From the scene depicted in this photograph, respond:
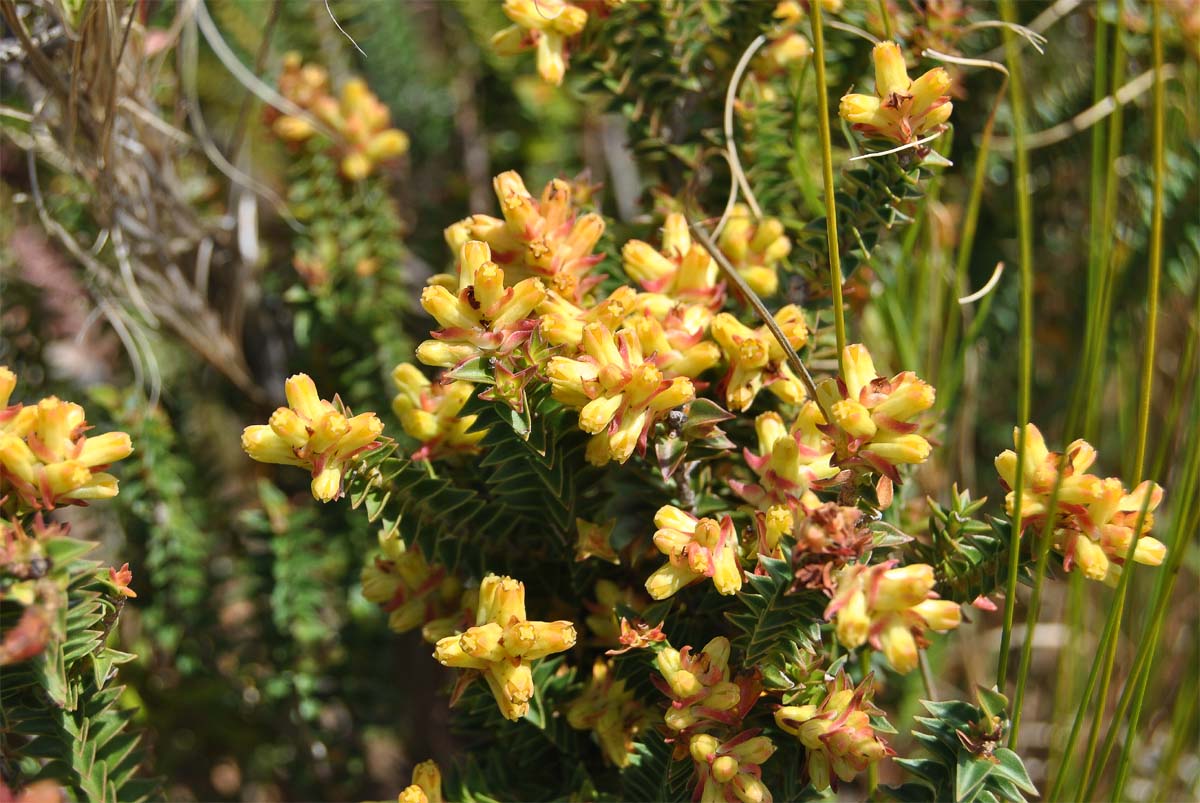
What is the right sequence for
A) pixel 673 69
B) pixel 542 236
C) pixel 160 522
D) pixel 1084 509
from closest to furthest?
pixel 1084 509, pixel 542 236, pixel 673 69, pixel 160 522

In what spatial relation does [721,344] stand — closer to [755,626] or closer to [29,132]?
[755,626]

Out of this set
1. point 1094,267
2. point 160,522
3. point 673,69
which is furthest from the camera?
point 160,522

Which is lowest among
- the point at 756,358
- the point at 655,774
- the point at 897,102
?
the point at 655,774

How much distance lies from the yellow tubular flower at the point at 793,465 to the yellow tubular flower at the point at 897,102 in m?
0.25

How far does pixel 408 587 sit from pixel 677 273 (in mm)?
405

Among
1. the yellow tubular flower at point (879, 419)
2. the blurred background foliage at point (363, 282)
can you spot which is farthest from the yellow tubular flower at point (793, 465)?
the blurred background foliage at point (363, 282)

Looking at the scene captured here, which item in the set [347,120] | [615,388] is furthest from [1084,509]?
[347,120]

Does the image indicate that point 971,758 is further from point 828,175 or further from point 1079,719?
point 828,175

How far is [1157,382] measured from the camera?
171cm

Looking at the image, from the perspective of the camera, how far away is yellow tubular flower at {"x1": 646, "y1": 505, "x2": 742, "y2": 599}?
78 centimetres

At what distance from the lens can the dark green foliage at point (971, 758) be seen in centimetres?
78

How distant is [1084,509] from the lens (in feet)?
2.70

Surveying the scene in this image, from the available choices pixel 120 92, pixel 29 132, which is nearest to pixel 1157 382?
pixel 120 92

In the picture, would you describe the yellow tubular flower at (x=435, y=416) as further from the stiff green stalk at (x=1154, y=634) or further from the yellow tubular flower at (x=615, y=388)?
the stiff green stalk at (x=1154, y=634)
